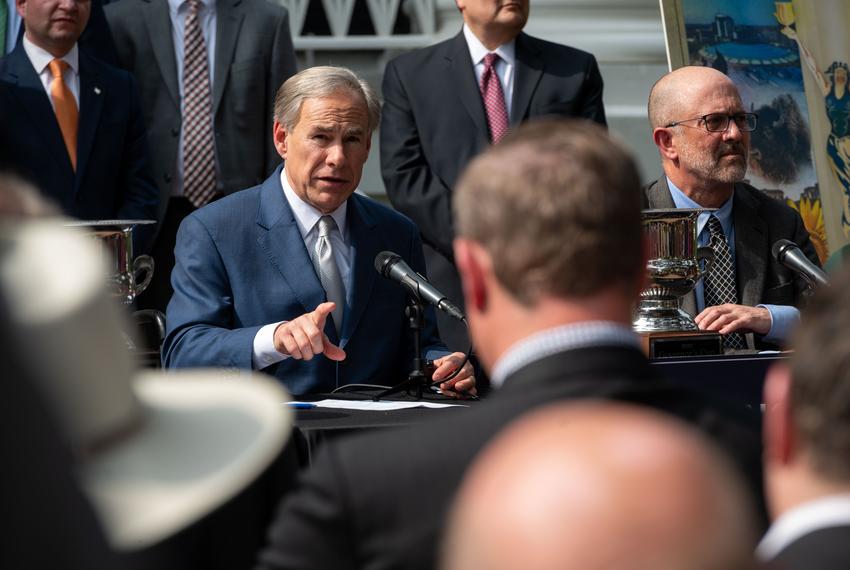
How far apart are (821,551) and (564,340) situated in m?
0.48

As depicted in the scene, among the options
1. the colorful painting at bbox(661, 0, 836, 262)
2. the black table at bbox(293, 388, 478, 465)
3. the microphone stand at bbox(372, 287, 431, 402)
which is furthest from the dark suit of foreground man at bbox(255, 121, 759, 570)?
the colorful painting at bbox(661, 0, 836, 262)

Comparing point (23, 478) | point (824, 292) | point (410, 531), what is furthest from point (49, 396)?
point (824, 292)

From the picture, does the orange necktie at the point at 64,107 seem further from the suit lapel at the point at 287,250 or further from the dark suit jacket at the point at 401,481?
A: the dark suit jacket at the point at 401,481

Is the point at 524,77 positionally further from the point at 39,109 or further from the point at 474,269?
the point at 474,269

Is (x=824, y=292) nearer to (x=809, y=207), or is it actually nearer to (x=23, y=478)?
(x=23, y=478)

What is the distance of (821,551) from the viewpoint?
1.33 meters

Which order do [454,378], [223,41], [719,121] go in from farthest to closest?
1. [223,41]
2. [719,121]
3. [454,378]

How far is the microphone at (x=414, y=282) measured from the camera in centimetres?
360

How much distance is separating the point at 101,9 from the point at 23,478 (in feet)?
15.7

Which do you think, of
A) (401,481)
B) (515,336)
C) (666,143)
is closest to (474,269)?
(515,336)

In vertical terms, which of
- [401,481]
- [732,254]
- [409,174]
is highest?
[409,174]

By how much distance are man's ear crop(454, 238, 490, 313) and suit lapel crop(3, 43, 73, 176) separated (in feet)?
12.1

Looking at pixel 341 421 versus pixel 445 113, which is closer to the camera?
pixel 341 421

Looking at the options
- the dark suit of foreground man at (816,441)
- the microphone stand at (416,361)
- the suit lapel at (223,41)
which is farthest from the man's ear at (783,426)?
the suit lapel at (223,41)
